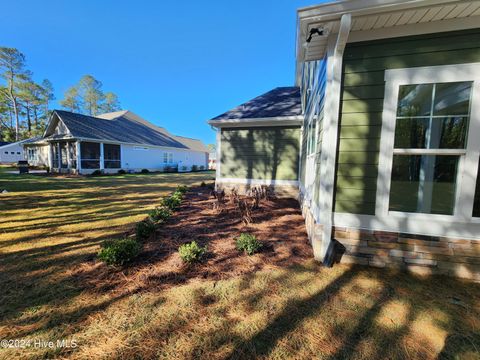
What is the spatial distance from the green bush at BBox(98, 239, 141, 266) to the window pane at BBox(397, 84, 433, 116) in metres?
4.16

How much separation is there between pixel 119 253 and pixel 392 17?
15.2ft

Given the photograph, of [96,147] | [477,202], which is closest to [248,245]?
[477,202]

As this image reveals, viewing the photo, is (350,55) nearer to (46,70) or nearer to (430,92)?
(430,92)

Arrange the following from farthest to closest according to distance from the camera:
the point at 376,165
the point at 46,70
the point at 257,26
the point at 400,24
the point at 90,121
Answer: the point at 46,70 → the point at 90,121 → the point at 257,26 → the point at 376,165 → the point at 400,24

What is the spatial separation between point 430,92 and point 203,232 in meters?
4.24

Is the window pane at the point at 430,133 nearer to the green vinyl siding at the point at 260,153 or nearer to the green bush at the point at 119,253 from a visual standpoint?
the green bush at the point at 119,253

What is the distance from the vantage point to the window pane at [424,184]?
294cm

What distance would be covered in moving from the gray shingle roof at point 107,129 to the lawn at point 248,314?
1672 centimetres

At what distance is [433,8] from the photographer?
7.80ft

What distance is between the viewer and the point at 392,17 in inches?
101

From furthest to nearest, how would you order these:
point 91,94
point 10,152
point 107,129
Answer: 1. point 91,94
2. point 10,152
3. point 107,129

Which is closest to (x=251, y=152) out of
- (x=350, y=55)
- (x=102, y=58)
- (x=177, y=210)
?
(x=177, y=210)

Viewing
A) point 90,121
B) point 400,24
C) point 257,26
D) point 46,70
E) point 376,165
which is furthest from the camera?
point 46,70

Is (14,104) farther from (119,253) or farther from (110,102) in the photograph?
(119,253)
